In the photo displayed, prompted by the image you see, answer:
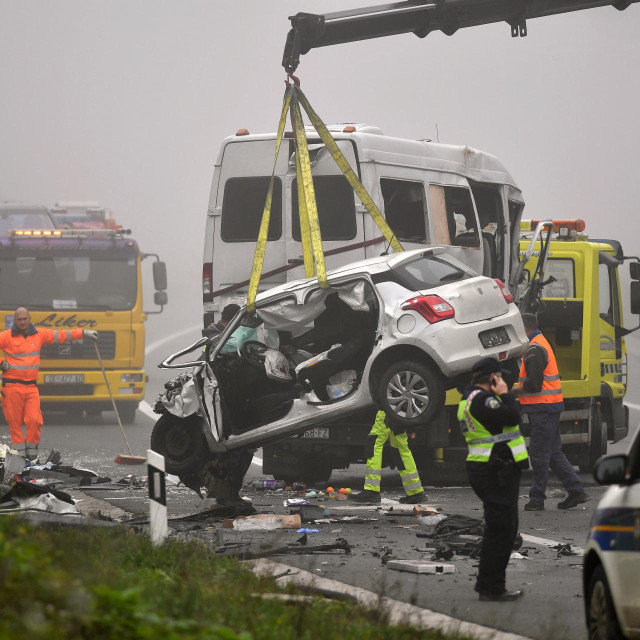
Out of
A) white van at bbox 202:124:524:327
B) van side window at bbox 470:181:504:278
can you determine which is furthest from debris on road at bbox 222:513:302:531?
van side window at bbox 470:181:504:278

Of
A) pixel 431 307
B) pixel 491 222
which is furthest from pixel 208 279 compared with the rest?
pixel 431 307

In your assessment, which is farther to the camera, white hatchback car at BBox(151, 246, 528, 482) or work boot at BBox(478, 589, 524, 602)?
white hatchback car at BBox(151, 246, 528, 482)

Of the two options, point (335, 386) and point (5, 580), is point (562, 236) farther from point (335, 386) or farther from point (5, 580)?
point (5, 580)

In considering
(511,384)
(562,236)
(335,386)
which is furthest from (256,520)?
(562,236)

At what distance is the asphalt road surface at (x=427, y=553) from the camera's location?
717 centimetres

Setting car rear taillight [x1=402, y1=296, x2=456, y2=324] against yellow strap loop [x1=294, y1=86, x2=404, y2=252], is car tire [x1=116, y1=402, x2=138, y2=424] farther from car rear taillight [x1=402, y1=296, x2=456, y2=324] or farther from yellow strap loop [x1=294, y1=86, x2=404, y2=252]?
car rear taillight [x1=402, y1=296, x2=456, y2=324]

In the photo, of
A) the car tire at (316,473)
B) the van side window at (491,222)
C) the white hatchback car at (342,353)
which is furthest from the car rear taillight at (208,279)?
the van side window at (491,222)

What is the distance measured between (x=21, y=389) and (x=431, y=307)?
5.89 metres

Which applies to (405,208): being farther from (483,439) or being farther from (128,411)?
(128,411)

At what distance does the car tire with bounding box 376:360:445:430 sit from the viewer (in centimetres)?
1108

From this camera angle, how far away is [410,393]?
1119 centimetres

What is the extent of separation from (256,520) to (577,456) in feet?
16.2

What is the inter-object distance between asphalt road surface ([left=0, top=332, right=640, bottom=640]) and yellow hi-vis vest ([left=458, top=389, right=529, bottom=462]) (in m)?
0.76

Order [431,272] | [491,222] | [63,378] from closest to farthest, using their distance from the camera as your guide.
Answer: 1. [431,272]
2. [491,222]
3. [63,378]
